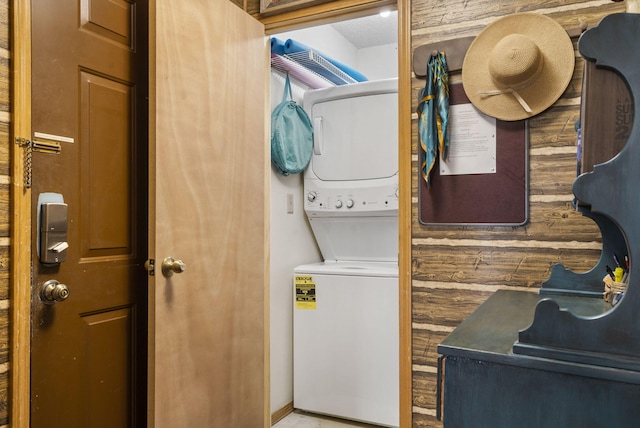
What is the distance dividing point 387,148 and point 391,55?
151 cm

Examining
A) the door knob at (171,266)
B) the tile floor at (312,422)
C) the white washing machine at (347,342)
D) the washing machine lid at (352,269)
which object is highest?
the door knob at (171,266)

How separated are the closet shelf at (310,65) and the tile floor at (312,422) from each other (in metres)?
2.06

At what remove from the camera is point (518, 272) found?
1815mm

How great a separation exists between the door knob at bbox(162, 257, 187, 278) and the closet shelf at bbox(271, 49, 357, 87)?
142 centimetres

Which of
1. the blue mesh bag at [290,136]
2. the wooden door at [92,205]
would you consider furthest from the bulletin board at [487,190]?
the wooden door at [92,205]

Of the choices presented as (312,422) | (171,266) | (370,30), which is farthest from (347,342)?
(370,30)

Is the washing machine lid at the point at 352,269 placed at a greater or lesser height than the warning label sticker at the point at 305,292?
greater

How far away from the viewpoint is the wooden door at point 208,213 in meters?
1.72

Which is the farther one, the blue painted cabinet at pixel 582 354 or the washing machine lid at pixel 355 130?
the washing machine lid at pixel 355 130

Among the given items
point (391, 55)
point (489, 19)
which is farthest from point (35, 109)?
point (391, 55)

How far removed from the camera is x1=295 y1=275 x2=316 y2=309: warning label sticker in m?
2.84

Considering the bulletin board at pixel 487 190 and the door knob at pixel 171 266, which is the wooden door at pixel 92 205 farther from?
the bulletin board at pixel 487 190

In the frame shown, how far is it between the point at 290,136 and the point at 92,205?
1380 millimetres

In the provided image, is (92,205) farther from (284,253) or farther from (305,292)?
(305,292)
